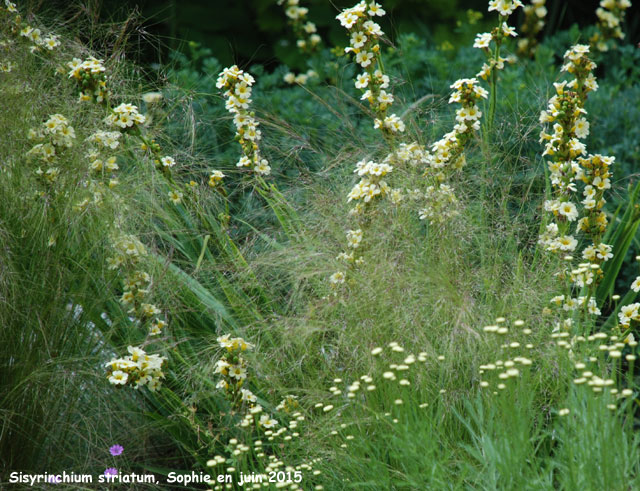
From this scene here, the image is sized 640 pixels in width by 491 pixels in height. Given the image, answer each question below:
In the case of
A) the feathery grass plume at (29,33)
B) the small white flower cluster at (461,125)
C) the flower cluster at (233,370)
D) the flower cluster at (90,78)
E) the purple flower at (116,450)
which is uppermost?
the feathery grass plume at (29,33)

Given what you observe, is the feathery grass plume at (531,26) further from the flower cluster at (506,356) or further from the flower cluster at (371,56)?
the flower cluster at (506,356)

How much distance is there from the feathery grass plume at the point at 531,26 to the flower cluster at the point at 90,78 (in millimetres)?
3466

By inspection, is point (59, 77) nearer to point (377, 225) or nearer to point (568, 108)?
point (377, 225)

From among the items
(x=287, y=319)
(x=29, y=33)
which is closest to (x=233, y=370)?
(x=287, y=319)

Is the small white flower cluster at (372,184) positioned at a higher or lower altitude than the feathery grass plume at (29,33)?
lower

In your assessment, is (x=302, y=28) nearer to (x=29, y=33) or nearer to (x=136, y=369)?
(x=29, y=33)

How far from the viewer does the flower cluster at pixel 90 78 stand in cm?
248

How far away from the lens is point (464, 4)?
6.25 meters

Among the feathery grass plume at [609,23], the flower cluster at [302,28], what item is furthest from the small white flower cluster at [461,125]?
the feathery grass plume at [609,23]

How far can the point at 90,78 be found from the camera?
250 centimetres

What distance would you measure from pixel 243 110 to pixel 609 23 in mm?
3221

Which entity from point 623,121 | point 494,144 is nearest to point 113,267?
point 494,144

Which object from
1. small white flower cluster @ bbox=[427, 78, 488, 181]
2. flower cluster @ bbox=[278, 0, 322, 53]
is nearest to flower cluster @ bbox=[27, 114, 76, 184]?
small white flower cluster @ bbox=[427, 78, 488, 181]

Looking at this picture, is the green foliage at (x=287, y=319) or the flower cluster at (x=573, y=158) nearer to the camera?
the green foliage at (x=287, y=319)
